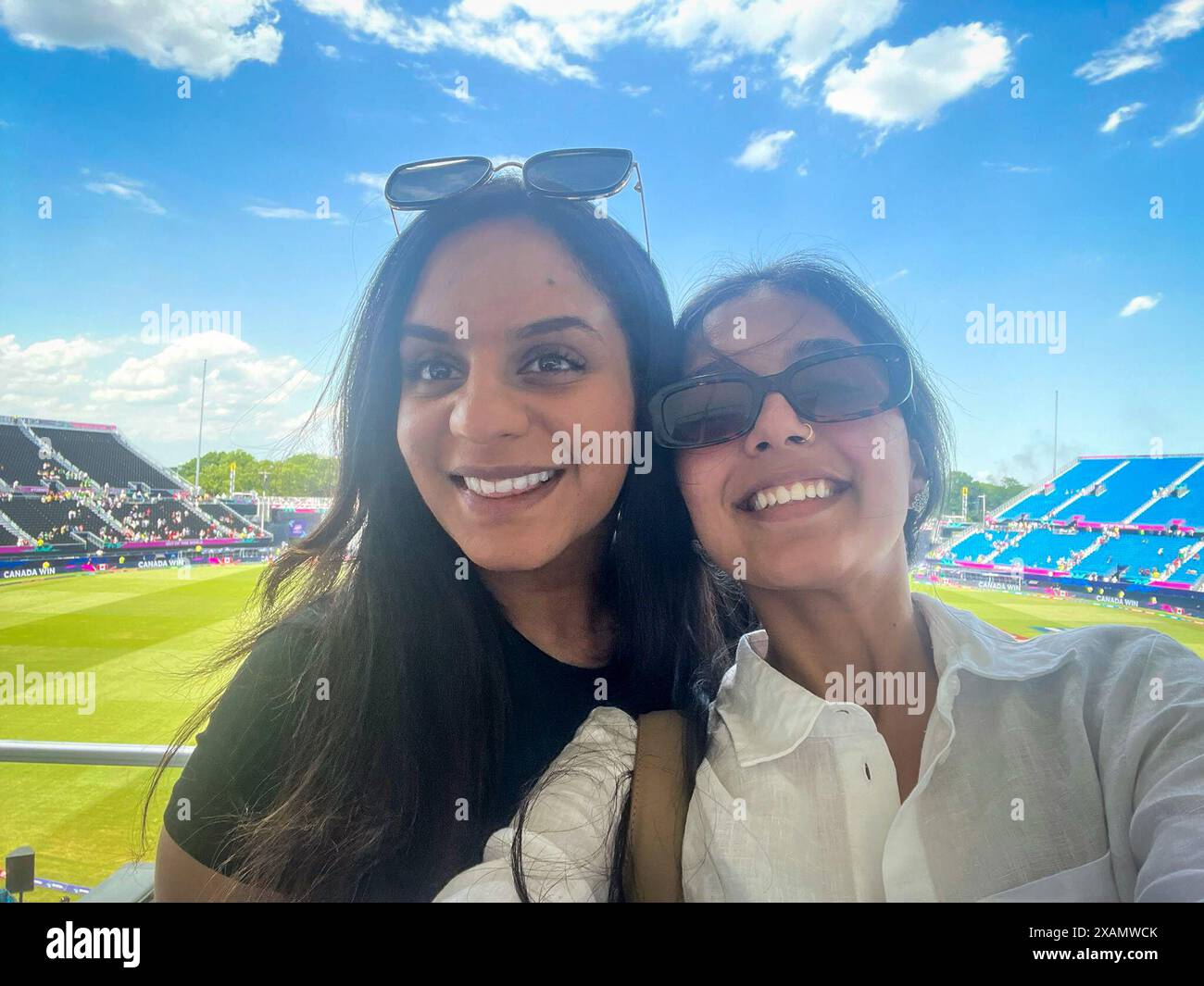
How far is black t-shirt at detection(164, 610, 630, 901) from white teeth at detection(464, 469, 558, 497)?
324 millimetres

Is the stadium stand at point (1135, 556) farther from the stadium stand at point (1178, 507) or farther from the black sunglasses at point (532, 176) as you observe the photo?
the black sunglasses at point (532, 176)

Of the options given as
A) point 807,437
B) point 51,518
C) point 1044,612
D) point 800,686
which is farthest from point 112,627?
point 1044,612

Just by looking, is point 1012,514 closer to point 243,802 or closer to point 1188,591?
point 1188,591

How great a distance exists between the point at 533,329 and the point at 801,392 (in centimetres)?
42

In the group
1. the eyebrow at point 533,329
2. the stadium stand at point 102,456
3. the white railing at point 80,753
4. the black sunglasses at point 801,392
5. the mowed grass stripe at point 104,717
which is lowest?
the mowed grass stripe at point 104,717

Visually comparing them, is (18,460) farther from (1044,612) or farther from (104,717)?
(1044,612)

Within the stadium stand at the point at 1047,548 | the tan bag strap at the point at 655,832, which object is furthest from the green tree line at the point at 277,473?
the stadium stand at the point at 1047,548

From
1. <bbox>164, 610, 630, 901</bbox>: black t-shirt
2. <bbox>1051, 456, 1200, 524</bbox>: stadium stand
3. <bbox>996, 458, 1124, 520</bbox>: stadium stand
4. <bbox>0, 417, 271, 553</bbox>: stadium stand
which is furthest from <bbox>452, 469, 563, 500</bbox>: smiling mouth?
<bbox>996, 458, 1124, 520</bbox>: stadium stand

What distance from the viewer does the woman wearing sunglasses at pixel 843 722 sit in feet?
2.80

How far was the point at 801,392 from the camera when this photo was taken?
3.14ft

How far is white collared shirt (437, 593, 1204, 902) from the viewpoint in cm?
83

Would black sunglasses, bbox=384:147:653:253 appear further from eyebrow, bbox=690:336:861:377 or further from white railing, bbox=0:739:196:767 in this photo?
white railing, bbox=0:739:196:767

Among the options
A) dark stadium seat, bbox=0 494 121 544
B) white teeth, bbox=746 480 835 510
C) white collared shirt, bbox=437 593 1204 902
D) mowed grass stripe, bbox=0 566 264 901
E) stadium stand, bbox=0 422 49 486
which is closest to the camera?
white collared shirt, bbox=437 593 1204 902

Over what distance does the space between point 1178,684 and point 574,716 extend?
88 centimetres
